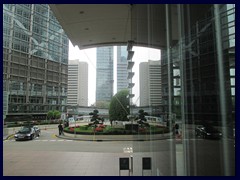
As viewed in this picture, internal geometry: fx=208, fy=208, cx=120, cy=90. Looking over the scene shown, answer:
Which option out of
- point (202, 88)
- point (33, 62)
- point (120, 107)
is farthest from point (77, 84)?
point (202, 88)

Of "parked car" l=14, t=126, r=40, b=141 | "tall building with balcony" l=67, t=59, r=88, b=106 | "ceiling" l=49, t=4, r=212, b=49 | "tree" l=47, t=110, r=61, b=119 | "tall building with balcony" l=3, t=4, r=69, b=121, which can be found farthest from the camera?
"tree" l=47, t=110, r=61, b=119

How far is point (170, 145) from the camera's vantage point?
8.79 feet

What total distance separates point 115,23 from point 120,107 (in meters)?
11.6

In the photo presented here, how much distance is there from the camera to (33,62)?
1344 inches

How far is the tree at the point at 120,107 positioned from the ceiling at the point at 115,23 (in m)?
9.22

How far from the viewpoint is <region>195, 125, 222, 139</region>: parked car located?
1.61m

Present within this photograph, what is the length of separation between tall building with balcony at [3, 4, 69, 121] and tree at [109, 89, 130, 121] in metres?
16.0

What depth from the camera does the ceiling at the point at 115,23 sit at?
3221 mm

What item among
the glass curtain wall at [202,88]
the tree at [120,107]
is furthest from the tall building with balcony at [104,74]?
the glass curtain wall at [202,88]

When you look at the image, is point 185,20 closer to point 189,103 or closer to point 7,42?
point 189,103

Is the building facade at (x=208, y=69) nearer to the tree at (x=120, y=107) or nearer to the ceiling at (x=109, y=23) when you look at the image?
the ceiling at (x=109, y=23)

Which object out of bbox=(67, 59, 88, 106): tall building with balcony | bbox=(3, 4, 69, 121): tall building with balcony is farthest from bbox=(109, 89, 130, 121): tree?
bbox=(3, 4, 69, 121): tall building with balcony

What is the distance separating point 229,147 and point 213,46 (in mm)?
799

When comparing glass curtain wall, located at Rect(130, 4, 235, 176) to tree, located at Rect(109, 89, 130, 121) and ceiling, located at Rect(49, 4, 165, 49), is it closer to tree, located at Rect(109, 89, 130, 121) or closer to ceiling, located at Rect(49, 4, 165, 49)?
ceiling, located at Rect(49, 4, 165, 49)
